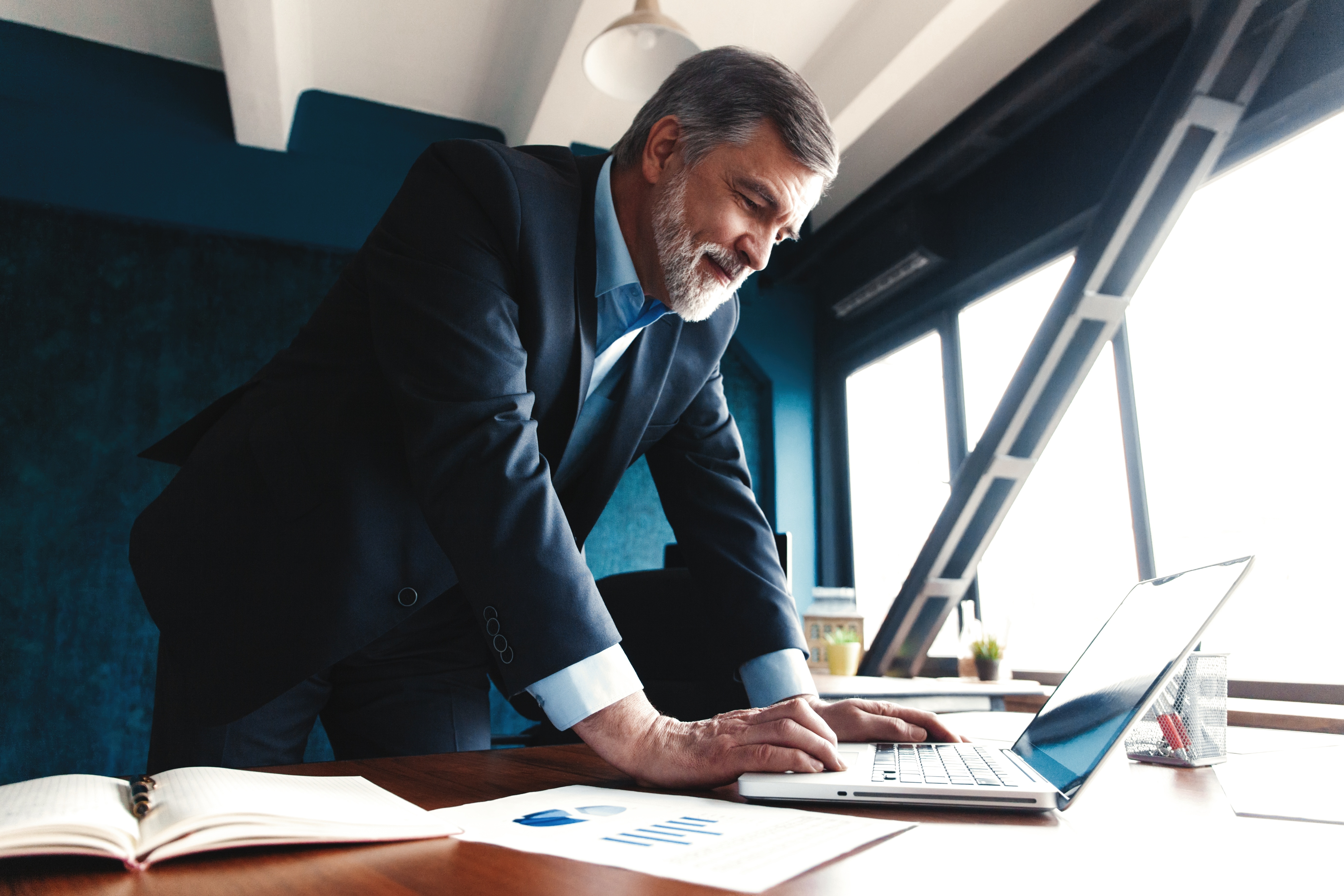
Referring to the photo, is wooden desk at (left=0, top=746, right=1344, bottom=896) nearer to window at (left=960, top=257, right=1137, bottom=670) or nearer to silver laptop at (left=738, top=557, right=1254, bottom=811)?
silver laptop at (left=738, top=557, right=1254, bottom=811)

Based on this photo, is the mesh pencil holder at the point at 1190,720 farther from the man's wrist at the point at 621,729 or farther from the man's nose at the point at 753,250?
the man's nose at the point at 753,250

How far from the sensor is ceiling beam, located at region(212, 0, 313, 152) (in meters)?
2.99

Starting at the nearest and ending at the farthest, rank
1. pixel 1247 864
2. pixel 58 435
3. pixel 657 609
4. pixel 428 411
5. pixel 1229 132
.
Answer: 1. pixel 1247 864
2. pixel 428 411
3. pixel 657 609
4. pixel 1229 132
5. pixel 58 435

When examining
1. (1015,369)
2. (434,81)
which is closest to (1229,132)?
(1015,369)

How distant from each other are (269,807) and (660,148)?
3.43 ft

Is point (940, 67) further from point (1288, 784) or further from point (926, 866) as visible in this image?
point (926, 866)

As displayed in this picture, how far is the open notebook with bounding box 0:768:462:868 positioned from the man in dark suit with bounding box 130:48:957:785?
0.25m

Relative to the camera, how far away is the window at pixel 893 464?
415 centimetres

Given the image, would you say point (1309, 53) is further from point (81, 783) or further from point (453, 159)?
point (81, 783)

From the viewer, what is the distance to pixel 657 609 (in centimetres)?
174

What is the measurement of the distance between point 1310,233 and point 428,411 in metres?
2.73

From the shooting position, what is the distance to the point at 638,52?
2.53 meters

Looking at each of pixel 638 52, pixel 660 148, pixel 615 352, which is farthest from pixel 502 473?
pixel 638 52

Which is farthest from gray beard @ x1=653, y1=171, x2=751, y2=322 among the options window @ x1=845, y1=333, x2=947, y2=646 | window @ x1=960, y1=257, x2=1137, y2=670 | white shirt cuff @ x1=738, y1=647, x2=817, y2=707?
window @ x1=845, y1=333, x2=947, y2=646
